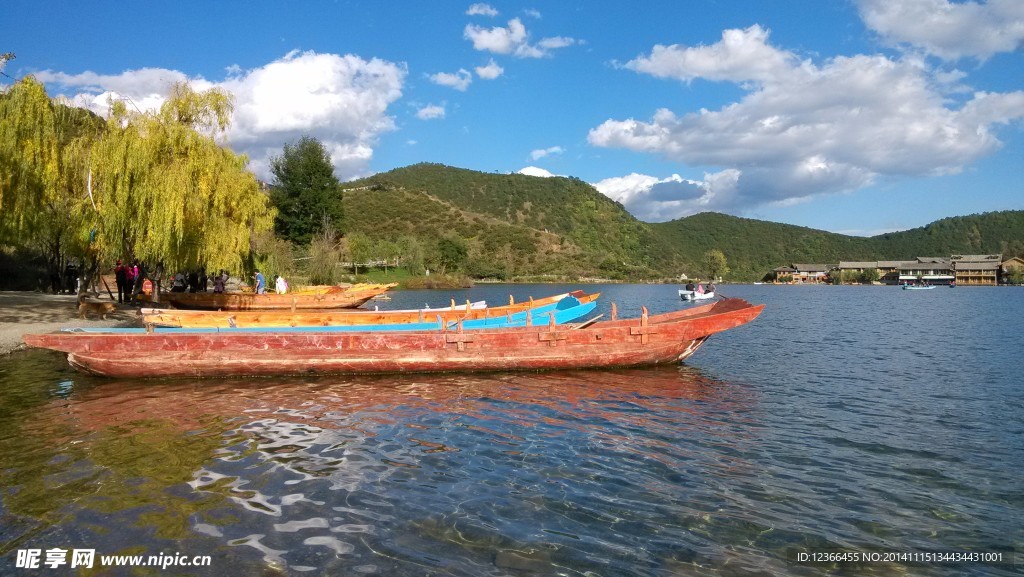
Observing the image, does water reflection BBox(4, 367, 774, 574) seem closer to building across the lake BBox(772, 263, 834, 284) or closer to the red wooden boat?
the red wooden boat

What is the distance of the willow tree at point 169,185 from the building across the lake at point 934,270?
416ft

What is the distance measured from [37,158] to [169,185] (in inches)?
171

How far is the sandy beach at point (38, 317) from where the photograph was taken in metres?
16.4

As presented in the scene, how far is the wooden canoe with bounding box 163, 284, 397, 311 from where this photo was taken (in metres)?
23.8

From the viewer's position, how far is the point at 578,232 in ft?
486

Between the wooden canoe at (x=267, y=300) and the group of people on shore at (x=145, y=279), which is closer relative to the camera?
the group of people on shore at (x=145, y=279)

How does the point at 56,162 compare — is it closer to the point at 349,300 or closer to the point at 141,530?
the point at 349,300

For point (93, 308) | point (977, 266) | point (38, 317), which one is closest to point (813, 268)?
point (977, 266)

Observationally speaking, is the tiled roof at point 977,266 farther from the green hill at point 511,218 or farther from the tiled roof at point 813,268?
the green hill at point 511,218

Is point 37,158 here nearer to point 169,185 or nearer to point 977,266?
point 169,185

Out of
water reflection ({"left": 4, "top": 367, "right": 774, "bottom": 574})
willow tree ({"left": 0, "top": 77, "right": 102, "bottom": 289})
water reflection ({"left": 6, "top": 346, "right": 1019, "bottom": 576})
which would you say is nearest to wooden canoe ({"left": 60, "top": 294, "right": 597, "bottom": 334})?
water reflection ({"left": 4, "top": 367, "right": 774, "bottom": 574})

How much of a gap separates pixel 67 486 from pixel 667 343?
12035 mm

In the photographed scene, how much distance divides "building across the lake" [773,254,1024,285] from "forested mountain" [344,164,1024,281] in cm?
1125

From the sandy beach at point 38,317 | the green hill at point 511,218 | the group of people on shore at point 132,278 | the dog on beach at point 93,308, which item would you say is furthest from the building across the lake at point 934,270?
the dog on beach at point 93,308
